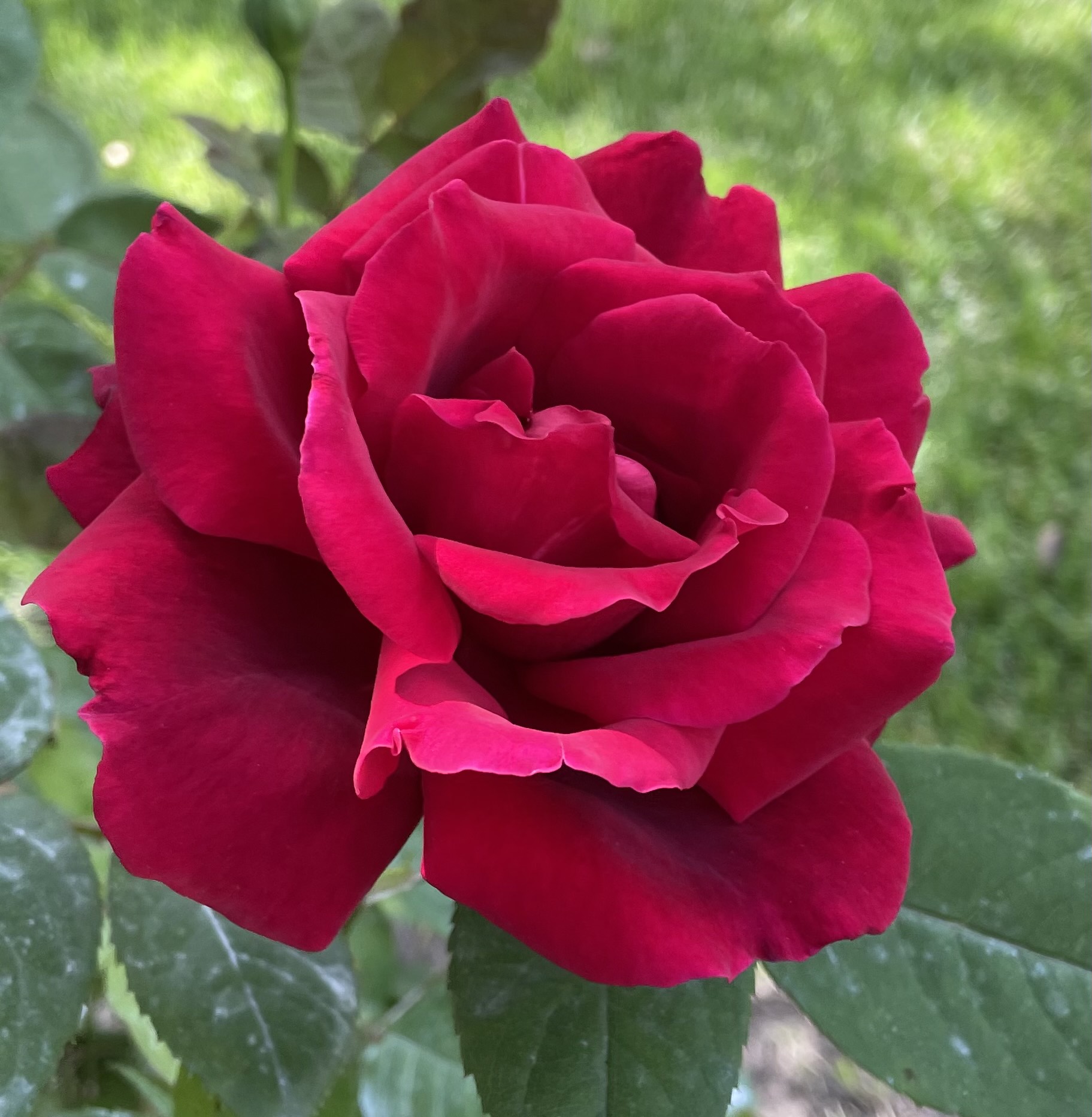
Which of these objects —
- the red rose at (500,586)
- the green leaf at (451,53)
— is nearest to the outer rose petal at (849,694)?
the red rose at (500,586)

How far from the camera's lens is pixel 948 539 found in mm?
519

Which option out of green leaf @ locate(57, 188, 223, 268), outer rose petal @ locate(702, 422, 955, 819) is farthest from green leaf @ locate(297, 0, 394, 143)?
outer rose petal @ locate(702, 422, 955, 819)

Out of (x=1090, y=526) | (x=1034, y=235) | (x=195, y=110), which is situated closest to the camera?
A: (x=1090, y=526)

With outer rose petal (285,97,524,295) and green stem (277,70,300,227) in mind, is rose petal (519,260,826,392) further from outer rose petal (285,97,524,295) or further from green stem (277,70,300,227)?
green stem (277,70,300,227)

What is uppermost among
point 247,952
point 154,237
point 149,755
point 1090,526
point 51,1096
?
point 154,237

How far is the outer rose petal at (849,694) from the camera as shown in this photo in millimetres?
399

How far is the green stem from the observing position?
721mm

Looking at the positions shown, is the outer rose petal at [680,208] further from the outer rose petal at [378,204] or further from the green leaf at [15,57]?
the green leaf at [15,57]

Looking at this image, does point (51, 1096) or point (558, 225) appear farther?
point (51, 1096)

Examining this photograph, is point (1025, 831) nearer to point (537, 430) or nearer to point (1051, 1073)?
point (1051, 1073)

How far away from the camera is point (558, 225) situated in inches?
16.8

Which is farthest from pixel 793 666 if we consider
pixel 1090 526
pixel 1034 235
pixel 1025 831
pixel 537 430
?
pixel 1034 235

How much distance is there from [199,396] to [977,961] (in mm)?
514

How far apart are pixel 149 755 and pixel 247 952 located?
277mm
